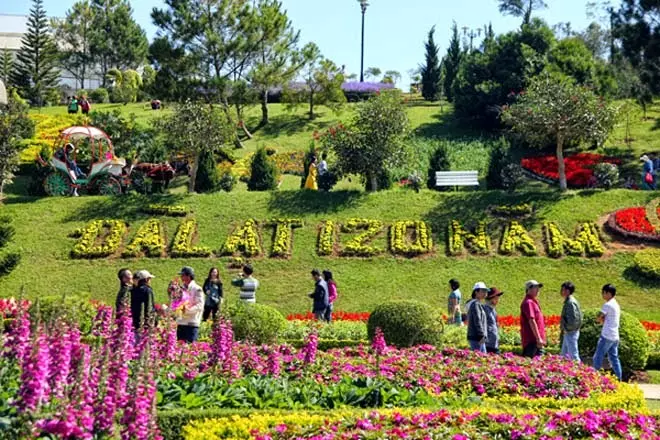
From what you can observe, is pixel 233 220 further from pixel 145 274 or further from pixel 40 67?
pixel 40 67

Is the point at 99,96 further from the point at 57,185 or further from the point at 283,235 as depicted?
the point at 283,235

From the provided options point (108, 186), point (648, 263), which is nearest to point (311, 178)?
point (108, 186)

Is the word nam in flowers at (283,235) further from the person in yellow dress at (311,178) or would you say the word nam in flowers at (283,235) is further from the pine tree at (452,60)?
the pine tree at (452,60)

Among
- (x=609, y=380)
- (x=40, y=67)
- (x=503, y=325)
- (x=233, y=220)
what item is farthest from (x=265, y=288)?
(x=40, y=67)

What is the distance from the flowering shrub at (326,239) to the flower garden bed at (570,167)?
35.5ft

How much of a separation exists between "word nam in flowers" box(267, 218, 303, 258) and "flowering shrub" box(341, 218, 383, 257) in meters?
1.41

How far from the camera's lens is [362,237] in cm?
2352

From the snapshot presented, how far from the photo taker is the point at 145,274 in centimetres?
1252

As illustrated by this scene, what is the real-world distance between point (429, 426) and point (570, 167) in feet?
88.0

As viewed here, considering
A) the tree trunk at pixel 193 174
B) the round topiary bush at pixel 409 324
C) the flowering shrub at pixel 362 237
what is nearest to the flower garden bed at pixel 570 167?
the flowering shrub at pixel 362 237

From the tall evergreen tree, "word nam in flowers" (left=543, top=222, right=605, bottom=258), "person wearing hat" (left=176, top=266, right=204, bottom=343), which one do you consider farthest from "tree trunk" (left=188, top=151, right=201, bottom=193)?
the tall evergreen tree

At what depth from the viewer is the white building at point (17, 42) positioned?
71.1 meters

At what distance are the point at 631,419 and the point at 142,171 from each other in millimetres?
22888

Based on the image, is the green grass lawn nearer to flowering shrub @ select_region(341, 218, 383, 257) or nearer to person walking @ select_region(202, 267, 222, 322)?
flowering shrub @ select_region(341, 218, 383, 257)
